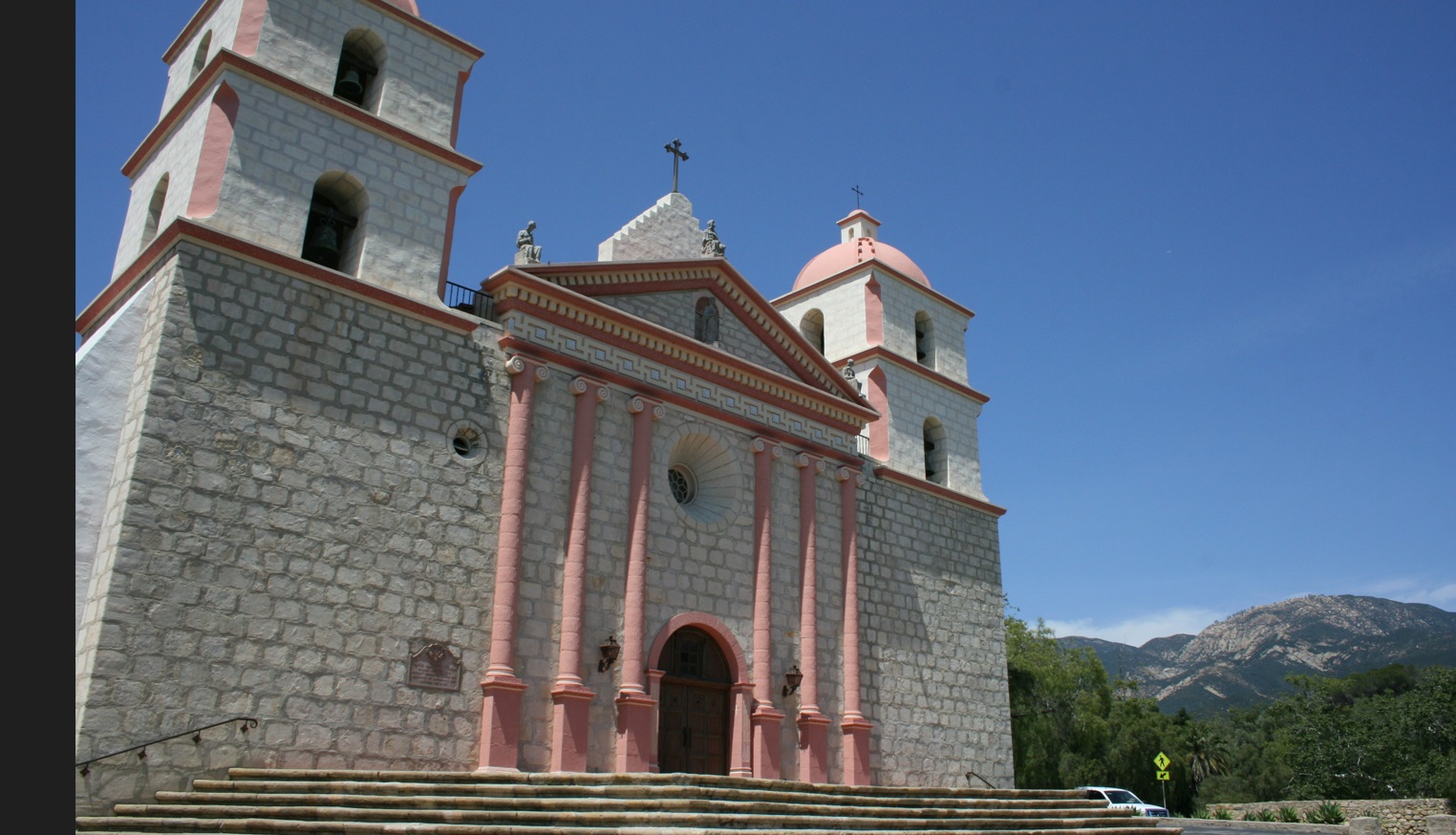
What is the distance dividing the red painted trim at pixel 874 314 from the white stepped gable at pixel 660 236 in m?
4.23

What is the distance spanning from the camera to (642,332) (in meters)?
16.2

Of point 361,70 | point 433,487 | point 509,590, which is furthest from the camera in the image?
point 361,70

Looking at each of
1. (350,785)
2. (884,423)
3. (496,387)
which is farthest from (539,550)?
(884,423)

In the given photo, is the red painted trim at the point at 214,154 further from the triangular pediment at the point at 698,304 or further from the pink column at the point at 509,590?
the pink column at the point at 509,590

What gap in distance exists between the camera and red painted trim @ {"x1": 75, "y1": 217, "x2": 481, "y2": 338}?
12.3 m

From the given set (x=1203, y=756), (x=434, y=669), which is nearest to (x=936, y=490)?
(x=434, y=669)

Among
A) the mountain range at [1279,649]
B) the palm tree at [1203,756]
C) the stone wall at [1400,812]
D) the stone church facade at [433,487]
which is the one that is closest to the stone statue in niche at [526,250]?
the stone church facade at [433,487]

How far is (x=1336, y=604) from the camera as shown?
590 ft

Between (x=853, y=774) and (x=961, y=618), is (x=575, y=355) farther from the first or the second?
(x=961, y=618)

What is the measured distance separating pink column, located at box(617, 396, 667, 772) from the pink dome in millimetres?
7706

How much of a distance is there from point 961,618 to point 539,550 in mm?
9255

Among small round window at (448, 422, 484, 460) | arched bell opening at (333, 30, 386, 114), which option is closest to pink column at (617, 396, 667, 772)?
small round window at (448, 422, 484, 460)

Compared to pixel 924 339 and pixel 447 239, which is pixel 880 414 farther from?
pixel 447 239

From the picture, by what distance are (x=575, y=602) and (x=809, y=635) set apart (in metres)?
4.44
